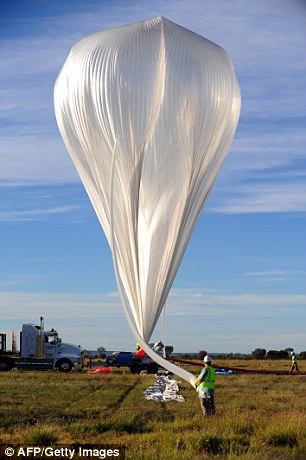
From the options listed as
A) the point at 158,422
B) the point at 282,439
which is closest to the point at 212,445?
the point at 282,439

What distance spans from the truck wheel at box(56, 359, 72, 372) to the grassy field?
1642 centimetres

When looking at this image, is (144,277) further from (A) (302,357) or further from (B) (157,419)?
(A) (302,357)

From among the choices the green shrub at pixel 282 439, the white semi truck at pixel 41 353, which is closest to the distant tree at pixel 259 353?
the white semi truck at pixel 41 353

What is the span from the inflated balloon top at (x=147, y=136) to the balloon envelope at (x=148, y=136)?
2cm

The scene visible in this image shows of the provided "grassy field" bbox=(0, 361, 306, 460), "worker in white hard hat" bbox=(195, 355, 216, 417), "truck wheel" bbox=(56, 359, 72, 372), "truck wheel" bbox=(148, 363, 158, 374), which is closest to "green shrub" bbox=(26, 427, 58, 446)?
"grassy field" bbox=(0, 361, 306, 460)

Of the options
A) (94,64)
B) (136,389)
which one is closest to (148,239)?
(94,64)

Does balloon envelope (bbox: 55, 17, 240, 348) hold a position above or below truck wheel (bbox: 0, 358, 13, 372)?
above

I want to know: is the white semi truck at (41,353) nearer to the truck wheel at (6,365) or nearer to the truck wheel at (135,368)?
the truck wheel at (6,365)

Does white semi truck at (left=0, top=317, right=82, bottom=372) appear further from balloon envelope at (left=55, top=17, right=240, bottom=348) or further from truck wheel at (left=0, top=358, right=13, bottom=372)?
balloon envelope at (left=55, top=17, right=240, bottom=348)

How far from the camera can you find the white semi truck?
4784 centimetres

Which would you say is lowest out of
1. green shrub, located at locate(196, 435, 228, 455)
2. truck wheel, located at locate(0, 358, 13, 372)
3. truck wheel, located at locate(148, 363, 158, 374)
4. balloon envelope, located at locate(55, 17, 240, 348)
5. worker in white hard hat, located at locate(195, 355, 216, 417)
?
green shrub, located at locate(196, 435, 228, 455)

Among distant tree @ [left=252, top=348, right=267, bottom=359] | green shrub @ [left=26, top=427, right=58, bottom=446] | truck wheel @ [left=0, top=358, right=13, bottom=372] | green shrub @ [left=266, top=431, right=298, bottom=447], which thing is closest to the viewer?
green shrub @ [left=26, top=427, right=58, bottom=446]

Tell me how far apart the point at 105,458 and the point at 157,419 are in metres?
6.38

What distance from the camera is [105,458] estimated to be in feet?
43.5
